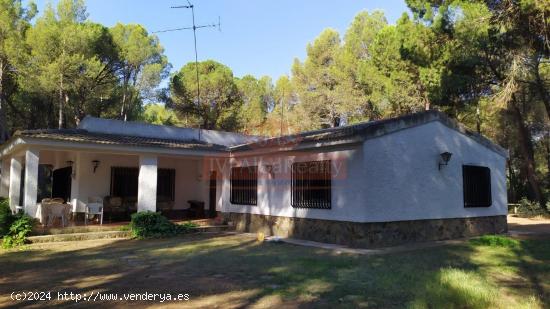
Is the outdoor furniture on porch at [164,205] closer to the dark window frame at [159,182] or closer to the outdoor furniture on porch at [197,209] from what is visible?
the dark window frame at [159,182]

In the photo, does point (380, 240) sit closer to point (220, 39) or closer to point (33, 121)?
point (220, 39)

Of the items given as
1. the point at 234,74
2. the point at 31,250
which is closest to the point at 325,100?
the point at 234,74

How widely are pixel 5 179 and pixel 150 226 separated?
8.39 meters

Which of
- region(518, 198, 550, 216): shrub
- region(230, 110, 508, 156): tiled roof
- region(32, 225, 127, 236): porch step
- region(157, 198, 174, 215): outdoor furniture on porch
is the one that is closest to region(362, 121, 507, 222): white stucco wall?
region(230, 110, 508, 156): tiled roof

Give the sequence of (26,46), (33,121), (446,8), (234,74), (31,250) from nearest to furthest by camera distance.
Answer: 1. (31,250)
2. (446,8)
3. (26,46)
4. (33,121)
5. (234,74)

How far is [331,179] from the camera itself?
33.9ft

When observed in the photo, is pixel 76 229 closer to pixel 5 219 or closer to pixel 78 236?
pixel 78 236

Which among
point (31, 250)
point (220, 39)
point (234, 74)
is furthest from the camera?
point (234, 74)

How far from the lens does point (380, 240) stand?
9.62m

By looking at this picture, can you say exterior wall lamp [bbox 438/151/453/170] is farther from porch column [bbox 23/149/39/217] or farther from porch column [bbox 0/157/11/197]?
porch column [bbox 0/157/11/197]

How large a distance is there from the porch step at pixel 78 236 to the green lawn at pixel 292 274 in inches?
19.7

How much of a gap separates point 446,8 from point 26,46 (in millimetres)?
19386

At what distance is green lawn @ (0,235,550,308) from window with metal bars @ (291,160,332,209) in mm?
1499

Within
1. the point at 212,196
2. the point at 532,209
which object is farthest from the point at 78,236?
the point at 532,209
